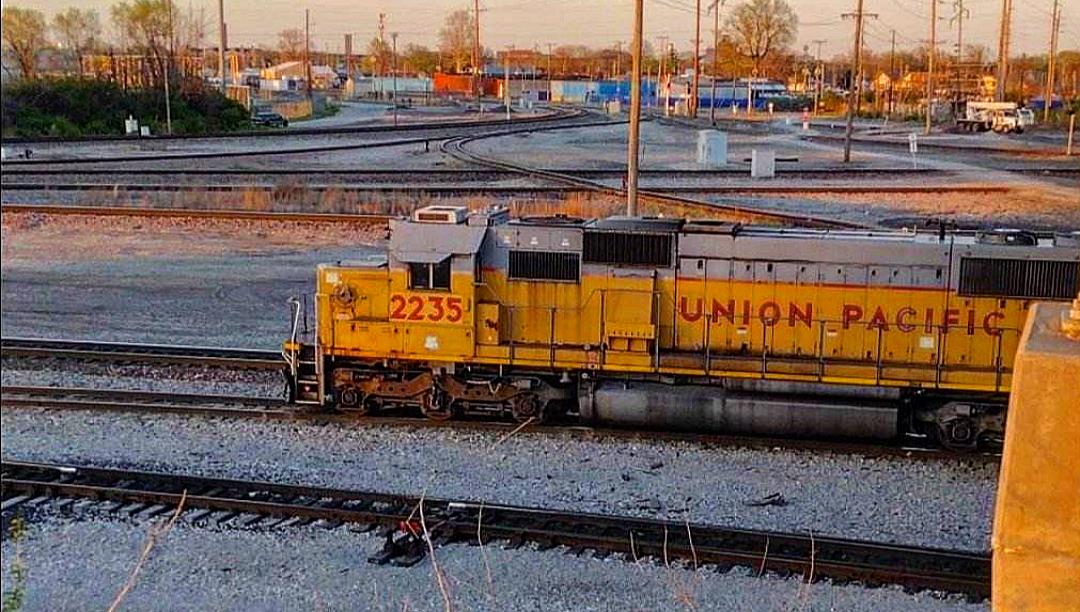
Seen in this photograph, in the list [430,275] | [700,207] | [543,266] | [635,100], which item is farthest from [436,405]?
[700,207]

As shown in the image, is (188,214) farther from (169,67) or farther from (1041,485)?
(169,67)

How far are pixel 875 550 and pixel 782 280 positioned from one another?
432 cm

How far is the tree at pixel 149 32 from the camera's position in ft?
197

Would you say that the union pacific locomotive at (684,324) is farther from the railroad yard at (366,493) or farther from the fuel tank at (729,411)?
the railroad yard at (366,493)

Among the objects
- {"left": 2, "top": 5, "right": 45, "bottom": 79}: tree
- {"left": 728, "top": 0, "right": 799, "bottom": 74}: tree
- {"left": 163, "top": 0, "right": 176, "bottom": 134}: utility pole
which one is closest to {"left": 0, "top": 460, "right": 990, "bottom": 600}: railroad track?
{"left": 2, "top": 5, "right": 45, "bottom": 79}: tree

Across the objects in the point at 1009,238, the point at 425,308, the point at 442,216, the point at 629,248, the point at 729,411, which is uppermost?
the point at 442,216

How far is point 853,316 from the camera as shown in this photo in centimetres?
1290

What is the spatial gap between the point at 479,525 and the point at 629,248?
208 inches

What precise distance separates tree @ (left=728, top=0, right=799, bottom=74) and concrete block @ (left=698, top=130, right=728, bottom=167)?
54622 mm

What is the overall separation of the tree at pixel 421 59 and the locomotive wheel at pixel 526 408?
476ft

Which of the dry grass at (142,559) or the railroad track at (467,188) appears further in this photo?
the railroad track at (467,188)

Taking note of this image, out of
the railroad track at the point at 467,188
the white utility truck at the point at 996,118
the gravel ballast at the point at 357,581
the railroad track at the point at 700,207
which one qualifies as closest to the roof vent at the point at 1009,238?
the gravel ballast at the point at 357,581

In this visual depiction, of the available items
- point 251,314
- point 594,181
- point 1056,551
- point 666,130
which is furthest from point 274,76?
point 1056,551

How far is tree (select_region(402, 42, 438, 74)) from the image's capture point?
158 meters
